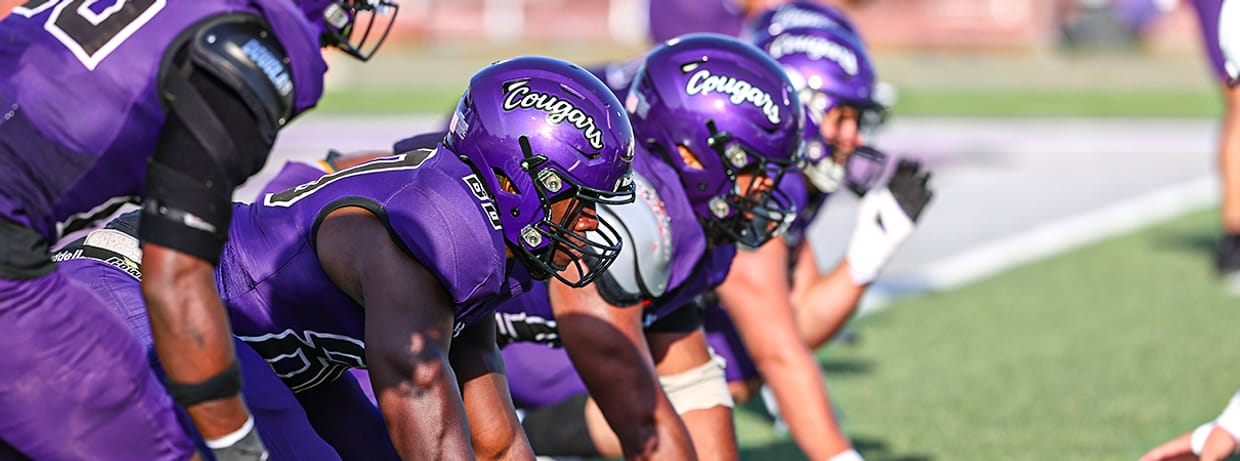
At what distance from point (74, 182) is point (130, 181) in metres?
0.10

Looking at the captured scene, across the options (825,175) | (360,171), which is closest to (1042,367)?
(825,175)

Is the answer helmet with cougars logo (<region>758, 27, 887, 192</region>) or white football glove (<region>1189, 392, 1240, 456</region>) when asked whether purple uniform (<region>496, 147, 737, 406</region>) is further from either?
white football glove (<region>1189, 392, 1240, 456</region>)

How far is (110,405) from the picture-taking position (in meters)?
2.63

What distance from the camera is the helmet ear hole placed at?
10.4 feet

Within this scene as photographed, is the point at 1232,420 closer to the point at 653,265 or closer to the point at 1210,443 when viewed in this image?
the point at 1210,443

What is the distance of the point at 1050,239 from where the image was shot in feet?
32.4

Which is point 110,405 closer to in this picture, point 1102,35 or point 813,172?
point 813,172

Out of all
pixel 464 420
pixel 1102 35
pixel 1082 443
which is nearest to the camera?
pixel 464 420

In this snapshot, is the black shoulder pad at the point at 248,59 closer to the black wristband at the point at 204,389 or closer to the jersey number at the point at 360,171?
the black wristband at the point at 204,389

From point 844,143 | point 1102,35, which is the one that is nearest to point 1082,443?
point 844,143

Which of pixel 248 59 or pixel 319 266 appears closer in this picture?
pixel 248 59

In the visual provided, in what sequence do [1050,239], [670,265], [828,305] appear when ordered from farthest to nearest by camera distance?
[1050,239] < [828,305] < [670,265]

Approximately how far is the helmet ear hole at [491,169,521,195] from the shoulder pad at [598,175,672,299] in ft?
1.30

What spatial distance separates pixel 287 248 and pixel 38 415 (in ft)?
2.11
